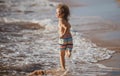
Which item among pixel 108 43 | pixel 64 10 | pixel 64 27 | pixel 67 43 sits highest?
pixel 64 10

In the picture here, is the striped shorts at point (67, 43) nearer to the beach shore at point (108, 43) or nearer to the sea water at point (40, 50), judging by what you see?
the sea water at point (40, 50)

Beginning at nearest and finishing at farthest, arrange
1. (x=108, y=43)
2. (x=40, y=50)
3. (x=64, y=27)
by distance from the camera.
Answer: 1. (x=64, y=27)
2. (x=40, y=50)
3. (x=108, y=43)

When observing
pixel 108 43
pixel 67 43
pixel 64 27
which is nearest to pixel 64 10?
pixel 64 27

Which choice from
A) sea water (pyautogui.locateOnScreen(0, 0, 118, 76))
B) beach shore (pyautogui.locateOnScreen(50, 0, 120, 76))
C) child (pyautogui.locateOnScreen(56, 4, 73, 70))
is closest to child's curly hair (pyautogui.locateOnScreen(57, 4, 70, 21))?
child (pyautogui.locateOnScreen(56, 4, 73, 70))

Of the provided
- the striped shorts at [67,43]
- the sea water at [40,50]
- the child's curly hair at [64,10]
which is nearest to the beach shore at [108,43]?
the sea water at [40,50]

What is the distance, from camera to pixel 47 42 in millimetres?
11516

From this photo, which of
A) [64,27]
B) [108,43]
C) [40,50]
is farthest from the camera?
[108,43]

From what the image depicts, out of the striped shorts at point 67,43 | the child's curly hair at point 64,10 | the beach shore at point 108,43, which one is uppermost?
the child's curly hair at point 64,10

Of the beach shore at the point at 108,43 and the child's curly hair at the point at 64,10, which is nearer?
the child's curly hair at the point at 64,10

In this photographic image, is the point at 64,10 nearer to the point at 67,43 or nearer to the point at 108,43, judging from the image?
the point at 67,43

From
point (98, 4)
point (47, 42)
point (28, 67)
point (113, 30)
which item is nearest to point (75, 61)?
point (28, 67)

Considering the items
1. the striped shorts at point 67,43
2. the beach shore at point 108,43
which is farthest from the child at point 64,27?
the beach shore at point 108,43

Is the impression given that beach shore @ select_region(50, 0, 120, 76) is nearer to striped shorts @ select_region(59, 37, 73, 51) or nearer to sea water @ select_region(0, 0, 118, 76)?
sea water @ select_region(0, 0, 118, 76)

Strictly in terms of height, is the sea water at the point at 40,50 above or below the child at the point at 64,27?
below
